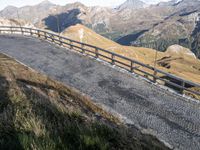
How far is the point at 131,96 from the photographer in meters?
15.1

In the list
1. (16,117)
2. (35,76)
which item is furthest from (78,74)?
(16,117)

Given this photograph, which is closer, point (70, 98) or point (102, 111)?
point (102, 111)

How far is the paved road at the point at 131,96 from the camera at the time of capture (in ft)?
37.2

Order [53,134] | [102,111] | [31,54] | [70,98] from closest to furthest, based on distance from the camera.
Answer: [53,134], [102,111], [70,98], [31,54]

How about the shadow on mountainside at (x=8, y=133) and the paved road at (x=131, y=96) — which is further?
the paved road at (x=131, y=96)

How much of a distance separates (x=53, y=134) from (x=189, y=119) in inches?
322

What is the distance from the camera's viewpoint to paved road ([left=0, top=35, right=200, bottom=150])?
1134cm

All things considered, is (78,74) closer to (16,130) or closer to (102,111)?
(102,111)

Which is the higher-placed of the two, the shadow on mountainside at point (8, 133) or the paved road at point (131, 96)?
the shadow on mountainside at point (8, 133)

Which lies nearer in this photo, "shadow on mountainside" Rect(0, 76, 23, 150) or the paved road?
"shadow on mountainside" Rect(0, 76, 23, 150)

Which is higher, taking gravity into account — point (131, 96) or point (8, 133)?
point (8, 133)

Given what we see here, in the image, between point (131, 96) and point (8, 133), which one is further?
point (131, 96)

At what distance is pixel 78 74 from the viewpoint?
1955 centimetres

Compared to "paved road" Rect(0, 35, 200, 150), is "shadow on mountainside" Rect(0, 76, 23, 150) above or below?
above
